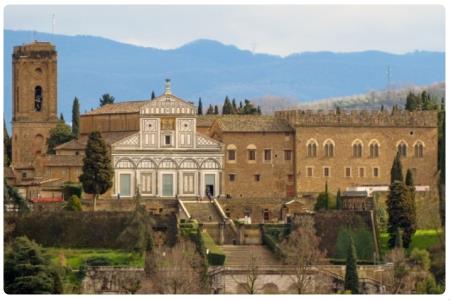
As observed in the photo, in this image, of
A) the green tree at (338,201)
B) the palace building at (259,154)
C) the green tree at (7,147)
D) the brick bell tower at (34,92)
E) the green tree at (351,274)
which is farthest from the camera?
the brick bell tower at (34,92)

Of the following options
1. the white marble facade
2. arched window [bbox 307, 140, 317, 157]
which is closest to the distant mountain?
the white marble facade

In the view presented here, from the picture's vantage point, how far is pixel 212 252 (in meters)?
60.3

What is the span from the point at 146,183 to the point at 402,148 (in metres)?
8.19

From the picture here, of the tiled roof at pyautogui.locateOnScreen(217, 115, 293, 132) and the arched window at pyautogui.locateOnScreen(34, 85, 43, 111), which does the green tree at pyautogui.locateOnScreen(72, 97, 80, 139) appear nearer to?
the arched window at pyautogui.locateOnScreen(34, 85, 43, 111)

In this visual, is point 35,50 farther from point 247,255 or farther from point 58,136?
point 247,255

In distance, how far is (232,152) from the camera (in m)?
70.0

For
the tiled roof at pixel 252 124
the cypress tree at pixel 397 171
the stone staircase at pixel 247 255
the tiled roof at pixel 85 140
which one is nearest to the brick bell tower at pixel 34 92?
the tiled roof at pixel 85 140

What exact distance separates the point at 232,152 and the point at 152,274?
45.3 ft

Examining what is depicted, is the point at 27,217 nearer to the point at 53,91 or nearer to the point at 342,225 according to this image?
the point at 342,225

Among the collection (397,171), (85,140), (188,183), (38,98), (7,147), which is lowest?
(188,183)

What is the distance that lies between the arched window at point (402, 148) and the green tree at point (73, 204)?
1100 centimetres

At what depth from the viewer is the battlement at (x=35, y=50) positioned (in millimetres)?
80125

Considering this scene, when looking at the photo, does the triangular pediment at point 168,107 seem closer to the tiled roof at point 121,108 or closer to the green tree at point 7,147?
the tiled roof at point 121,108

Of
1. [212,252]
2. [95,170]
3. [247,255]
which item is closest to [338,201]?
[247,255]
